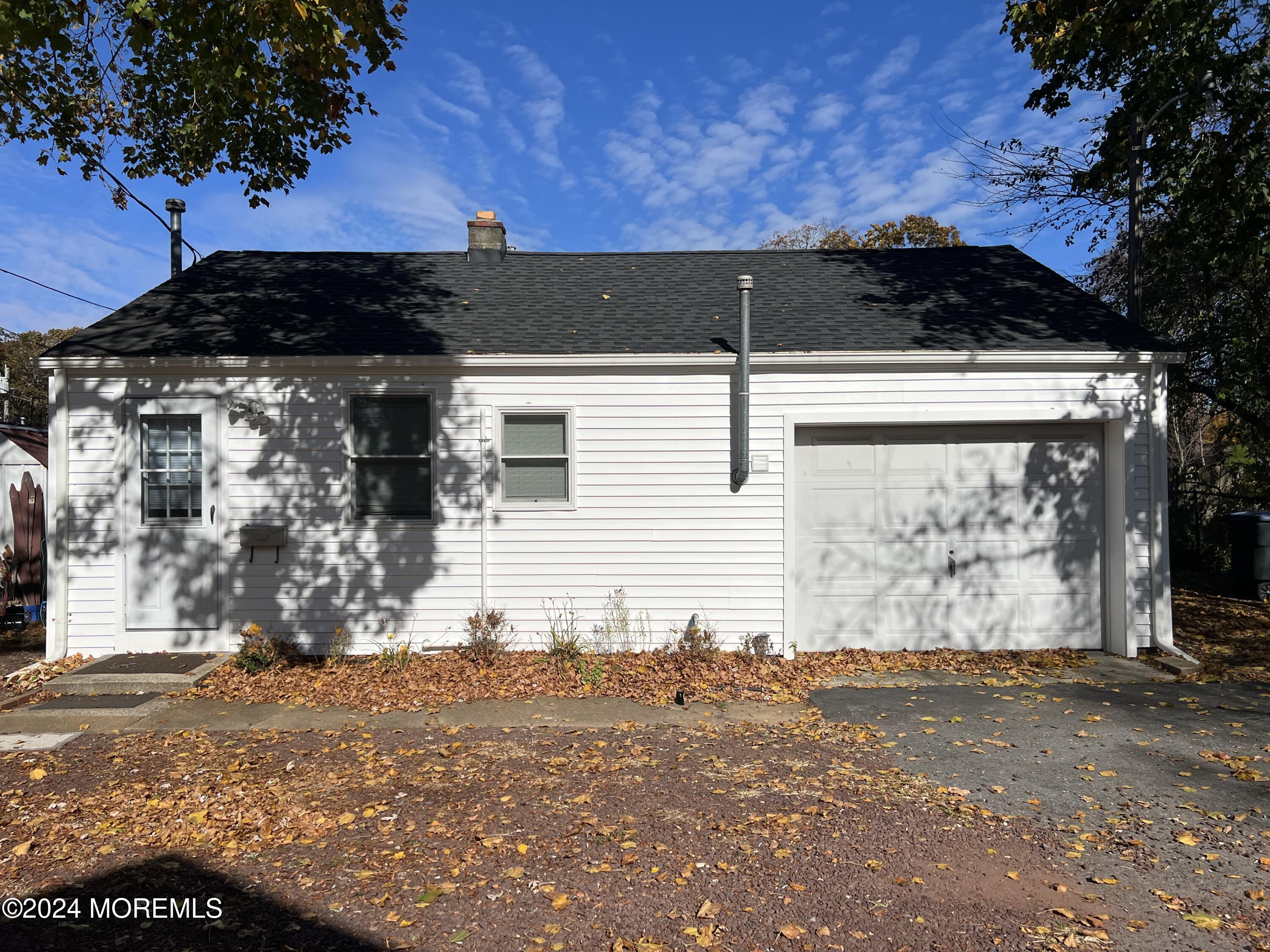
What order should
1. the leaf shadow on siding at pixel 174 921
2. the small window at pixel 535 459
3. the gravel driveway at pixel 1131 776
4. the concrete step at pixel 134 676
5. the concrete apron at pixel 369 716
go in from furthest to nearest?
the small window at pixel 535 459 → the concrete step at pixel 134 676 → the concrete apron at pixel 369 716 → the gravel driveway at pixel 1131 776 → the leaf shadow on siding at pixel 174 921

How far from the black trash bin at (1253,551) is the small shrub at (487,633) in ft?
32.6

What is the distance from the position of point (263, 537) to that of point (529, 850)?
525 cm

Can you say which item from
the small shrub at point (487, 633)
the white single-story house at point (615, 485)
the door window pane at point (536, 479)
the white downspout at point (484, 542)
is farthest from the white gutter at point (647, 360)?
the small shrub at point (487, 633)

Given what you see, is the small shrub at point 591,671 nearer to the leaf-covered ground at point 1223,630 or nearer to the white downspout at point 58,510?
the white downspout at point 58,510

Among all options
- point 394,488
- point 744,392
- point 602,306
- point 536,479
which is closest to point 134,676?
point 394,488

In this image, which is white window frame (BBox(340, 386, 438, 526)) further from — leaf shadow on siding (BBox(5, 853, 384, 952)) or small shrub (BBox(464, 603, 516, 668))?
leaf shadow on siding (BBox(5, 853, 384, 952))

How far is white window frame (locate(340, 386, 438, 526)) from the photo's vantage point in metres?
7.93

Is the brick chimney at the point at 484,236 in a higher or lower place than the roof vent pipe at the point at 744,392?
higher

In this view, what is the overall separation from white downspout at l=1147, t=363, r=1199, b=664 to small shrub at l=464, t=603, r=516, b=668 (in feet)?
22.0

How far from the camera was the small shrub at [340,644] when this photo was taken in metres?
7.75

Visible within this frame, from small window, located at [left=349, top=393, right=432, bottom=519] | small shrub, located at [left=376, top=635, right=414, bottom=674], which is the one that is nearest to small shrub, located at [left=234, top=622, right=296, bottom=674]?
small shrub, located at [left=376, top=635, right=414, bottom=674]

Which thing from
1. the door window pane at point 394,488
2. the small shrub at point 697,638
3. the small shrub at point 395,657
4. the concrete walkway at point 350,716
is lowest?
the concrete walkway at point 350,716

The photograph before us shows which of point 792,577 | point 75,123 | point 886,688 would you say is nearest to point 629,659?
point 792,577

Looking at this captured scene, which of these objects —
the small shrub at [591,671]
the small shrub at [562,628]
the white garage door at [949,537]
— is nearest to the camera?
the small shrub at [591,671]
